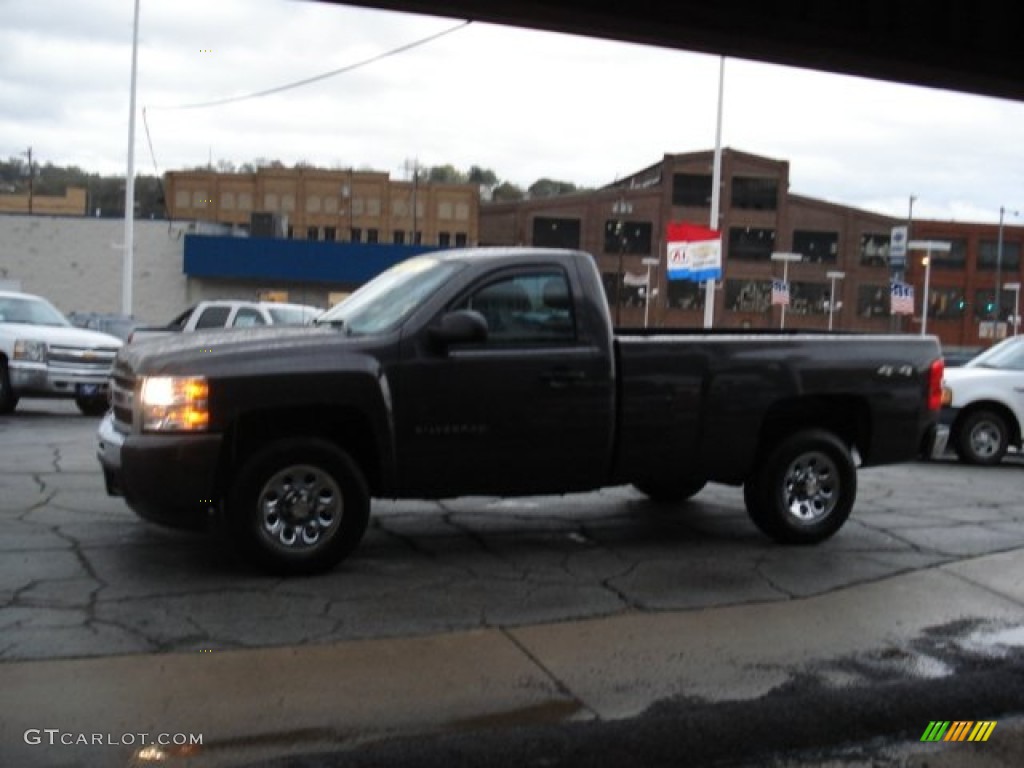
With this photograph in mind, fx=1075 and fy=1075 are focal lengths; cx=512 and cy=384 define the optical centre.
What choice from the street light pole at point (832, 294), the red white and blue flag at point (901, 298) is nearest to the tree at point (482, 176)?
the street light pole at point (832, 294)

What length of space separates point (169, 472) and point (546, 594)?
7.81 ft

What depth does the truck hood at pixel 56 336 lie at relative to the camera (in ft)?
48.1

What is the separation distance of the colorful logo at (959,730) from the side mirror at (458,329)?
134 inches

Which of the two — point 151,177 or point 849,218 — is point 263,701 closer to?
point 849,218

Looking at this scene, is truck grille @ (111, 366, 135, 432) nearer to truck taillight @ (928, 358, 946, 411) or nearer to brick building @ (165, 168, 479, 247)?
truck taillight @ (928, 358, 946, 411)

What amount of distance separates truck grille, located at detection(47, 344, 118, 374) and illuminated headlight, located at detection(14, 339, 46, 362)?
3.6 inches

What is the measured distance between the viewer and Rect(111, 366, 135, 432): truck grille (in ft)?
21.9

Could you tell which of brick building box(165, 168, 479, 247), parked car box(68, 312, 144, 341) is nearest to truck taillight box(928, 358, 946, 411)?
parked car box(68, 312, 144, 341)

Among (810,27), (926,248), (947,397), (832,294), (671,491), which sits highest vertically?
(926,248)

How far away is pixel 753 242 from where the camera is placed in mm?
78875

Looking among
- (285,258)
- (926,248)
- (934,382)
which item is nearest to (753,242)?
(926,248)

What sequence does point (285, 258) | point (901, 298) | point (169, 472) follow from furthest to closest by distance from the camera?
point (285, 258)
point (901, 298)
point (169, 472)

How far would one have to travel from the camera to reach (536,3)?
7.84m

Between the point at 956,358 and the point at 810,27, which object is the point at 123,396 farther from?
the point at 956,358
